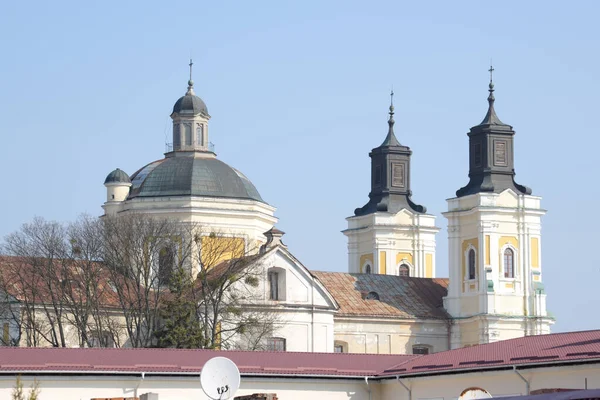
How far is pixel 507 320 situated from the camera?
293ft

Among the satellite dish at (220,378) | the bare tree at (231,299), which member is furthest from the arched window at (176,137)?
the satellite dish at (220,378)

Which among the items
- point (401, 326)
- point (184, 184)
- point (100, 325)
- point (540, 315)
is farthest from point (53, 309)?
point (540, 315)

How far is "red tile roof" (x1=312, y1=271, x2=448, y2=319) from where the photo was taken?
288 feet

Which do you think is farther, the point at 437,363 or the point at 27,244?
the point at 27,244

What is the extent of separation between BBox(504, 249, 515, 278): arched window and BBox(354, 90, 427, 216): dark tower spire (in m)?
10.2

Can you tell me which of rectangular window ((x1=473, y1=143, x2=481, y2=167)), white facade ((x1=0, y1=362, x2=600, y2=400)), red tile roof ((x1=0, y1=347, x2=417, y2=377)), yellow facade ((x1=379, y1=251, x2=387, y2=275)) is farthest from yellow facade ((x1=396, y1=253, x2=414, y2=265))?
white facade ((x1=0, y1=362, x2=600, y2=400))

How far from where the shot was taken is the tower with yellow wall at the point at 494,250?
3519 inches

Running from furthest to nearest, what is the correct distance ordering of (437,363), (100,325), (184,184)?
(184,184)
(100,325)
(437,363)

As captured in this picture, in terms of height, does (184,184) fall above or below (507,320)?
above

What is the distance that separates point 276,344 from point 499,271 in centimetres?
1522

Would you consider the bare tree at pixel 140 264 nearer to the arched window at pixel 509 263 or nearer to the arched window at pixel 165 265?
the arched window at pixel 165 265

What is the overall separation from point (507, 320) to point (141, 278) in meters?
21.2

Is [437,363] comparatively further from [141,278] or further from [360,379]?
[141,278]

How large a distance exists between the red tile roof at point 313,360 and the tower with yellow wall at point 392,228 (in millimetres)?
44830
